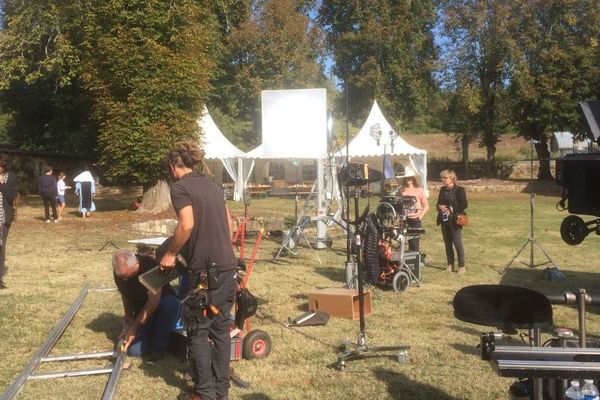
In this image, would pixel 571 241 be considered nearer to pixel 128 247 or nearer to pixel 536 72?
pixel 128 247

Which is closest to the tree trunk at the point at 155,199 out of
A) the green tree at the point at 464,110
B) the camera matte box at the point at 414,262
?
the camera matte box at the point at 414,262

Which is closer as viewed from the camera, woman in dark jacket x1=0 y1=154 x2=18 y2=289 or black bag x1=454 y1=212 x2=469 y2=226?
woman in dark jacket x1=0 y1=154 x2=18 y2=289

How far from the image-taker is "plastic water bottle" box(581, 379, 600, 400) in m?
2.65

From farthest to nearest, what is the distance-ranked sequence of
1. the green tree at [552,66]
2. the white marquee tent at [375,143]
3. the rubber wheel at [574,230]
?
1. the green tree at [552,66]
2. the white marquee tent at [375,143]
3. the rubber wheel at [574,230]

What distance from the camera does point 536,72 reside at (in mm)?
36906

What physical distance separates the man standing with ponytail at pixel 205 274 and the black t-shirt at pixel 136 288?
139 cm

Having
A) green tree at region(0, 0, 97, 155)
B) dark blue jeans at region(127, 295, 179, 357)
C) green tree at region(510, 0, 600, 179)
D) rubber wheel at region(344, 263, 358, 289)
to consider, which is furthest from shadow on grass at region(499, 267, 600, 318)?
green tree at region(510, 0, 600, 179)

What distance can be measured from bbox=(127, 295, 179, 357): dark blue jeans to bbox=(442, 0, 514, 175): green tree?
35123mm

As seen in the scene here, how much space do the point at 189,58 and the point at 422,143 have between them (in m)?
36.2

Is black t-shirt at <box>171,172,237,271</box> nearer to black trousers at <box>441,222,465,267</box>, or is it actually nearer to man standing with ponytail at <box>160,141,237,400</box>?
man standing with ponytail at <box>160,141,237,400</box>

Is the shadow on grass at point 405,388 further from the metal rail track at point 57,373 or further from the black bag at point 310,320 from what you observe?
the metal rail track at point 57,373

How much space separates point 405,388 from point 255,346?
1.48 meters

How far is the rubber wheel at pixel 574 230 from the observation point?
520 centimetres

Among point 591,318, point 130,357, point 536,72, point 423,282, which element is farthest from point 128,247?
point 536,72
